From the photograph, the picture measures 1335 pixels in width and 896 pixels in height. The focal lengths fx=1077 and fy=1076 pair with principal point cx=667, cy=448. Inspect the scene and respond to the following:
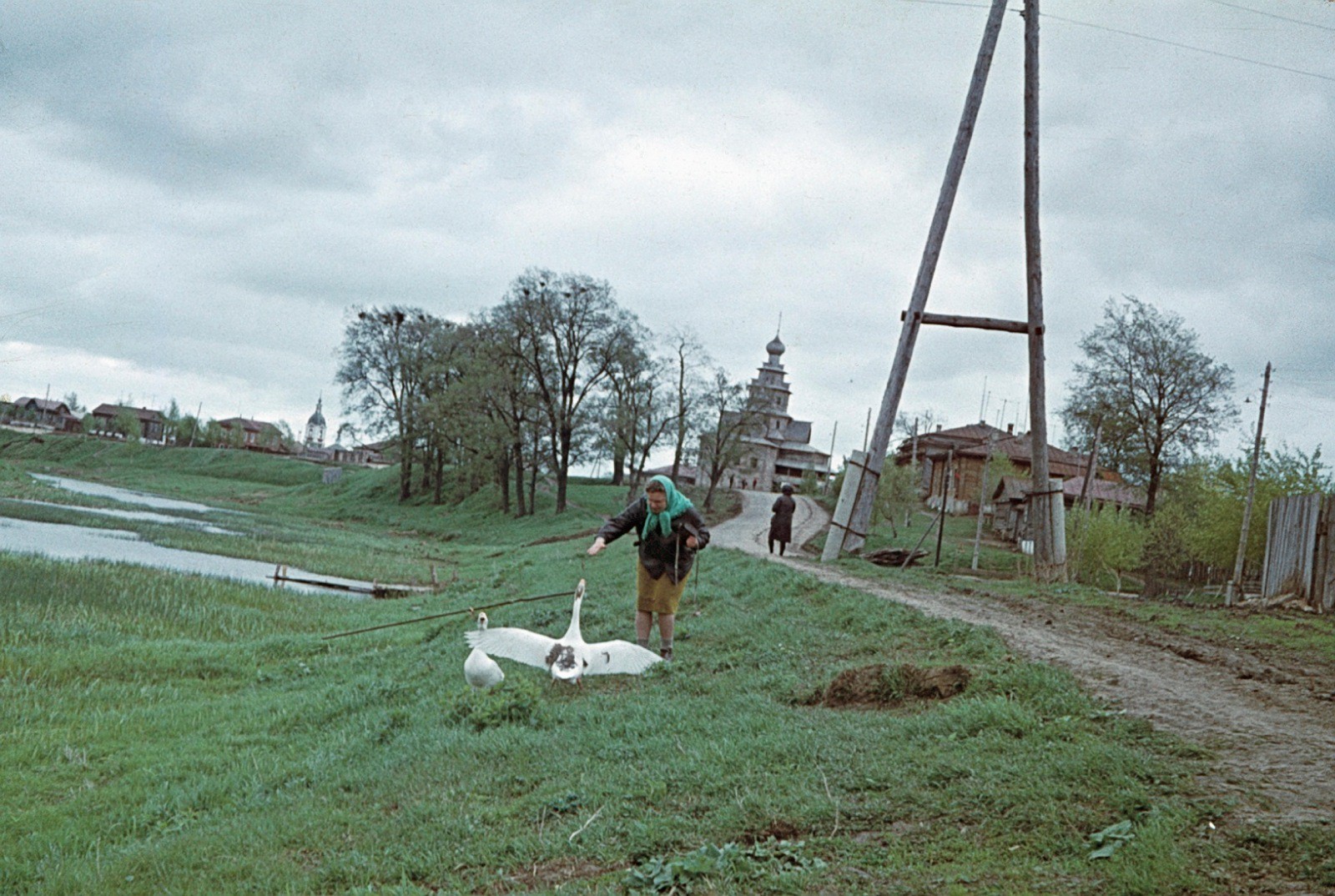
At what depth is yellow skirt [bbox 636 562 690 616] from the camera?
10938 mm

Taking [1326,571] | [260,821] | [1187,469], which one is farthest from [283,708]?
[1187,469]

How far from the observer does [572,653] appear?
33.8 ft

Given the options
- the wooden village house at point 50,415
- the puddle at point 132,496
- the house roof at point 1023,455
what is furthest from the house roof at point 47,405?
the house roof at point 1023,455

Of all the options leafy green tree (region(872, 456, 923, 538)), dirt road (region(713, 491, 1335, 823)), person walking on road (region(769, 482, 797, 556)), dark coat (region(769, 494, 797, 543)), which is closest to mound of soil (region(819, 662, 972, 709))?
dirt road (region(713, 491, 1335, 823))

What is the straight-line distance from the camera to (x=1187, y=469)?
4412cm

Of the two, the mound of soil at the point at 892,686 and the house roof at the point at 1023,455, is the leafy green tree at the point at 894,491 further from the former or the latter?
the mound of soil at the point at 892,686

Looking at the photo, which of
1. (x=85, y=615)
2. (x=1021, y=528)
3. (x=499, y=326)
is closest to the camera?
(x=85, y=615)

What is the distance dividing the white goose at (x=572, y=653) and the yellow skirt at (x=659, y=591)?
477 mm

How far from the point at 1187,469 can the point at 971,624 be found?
3744 centimetres

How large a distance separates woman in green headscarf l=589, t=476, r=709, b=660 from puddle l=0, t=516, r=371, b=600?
57.2 feet

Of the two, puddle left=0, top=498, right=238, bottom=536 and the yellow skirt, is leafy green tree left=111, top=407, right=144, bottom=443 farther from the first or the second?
the yellow skirt

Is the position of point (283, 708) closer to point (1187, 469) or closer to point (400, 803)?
point (400, 803)

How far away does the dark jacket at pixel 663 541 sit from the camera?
1080cm

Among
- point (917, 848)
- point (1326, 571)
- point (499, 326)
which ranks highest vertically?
point (499, 326)
